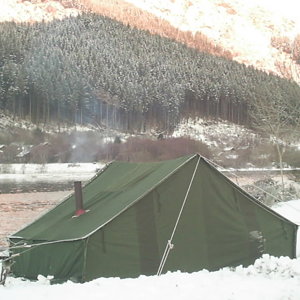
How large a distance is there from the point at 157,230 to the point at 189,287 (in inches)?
74.7

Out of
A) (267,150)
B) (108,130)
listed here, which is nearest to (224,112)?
(108,130)

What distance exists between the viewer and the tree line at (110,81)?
148750 millimetres

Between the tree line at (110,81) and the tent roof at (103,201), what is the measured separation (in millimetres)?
129669

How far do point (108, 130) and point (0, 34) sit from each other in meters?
55.2

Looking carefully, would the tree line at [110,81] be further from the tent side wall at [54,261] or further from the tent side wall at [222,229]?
the tent side wall at [54,261]

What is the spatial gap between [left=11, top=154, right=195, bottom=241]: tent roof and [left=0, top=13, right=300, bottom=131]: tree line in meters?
130

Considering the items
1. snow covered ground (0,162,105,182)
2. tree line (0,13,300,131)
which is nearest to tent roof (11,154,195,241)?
snow covered ground (0,162,105,182)

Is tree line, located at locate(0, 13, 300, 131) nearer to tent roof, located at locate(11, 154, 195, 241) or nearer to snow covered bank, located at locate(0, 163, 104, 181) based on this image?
snow covered bank, located at locate(0, 163, 104, 181)

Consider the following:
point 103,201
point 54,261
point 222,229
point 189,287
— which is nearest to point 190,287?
point 189,287

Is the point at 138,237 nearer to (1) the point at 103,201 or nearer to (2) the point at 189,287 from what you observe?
(1) the point at 103,201

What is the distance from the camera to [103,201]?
34.2 feet

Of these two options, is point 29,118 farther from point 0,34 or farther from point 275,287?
point 275,287

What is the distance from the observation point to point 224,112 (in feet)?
570

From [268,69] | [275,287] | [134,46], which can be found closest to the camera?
[275,287]
